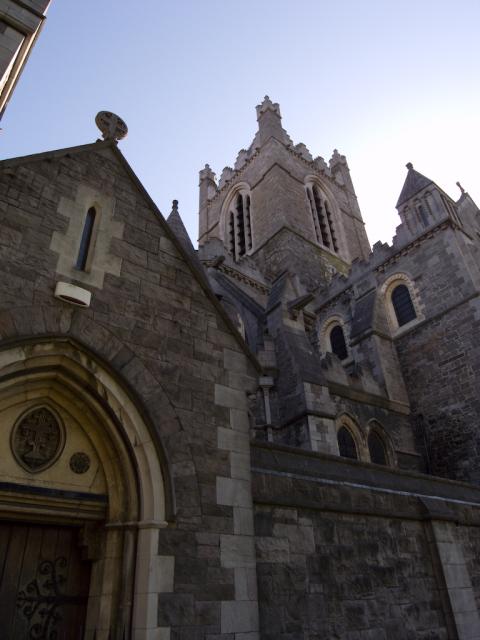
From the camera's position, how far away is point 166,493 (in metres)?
4.14

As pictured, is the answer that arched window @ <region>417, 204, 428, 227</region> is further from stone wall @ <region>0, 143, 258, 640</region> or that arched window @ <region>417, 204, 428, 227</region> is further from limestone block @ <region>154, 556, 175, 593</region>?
limestone block @ <region>154, 556, 175, 593</region>

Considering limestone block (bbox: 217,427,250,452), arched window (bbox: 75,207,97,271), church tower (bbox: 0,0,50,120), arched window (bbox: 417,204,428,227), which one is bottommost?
limestone block (bbox: 217,427,250,452)

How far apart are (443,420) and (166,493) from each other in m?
12.4

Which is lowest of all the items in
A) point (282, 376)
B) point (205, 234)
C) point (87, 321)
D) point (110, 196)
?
point (87, 321)

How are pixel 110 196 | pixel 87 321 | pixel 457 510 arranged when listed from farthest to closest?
1. pixel 457 510
2. pixel 110 196
3. pixel 87 321

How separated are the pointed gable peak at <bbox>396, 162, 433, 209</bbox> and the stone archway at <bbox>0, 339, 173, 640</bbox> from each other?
55.9ft

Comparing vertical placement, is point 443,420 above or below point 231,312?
below

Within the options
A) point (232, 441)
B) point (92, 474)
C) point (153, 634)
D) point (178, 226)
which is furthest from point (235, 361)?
Result: point (178, 226)

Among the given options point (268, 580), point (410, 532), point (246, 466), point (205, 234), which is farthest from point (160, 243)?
point (205, 234)

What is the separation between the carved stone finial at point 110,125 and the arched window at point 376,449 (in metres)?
11.0

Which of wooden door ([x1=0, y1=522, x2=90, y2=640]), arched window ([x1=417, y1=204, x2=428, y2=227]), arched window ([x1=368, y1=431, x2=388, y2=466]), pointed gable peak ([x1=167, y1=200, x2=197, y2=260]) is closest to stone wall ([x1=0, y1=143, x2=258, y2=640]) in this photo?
wooden door ([x1=0, y1=522, x2=90, y2=640])

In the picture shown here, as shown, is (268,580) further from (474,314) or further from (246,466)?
(474,314)

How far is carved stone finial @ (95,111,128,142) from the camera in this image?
6.10 metres

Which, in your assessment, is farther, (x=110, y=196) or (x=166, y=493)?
(x=110, y=196)
